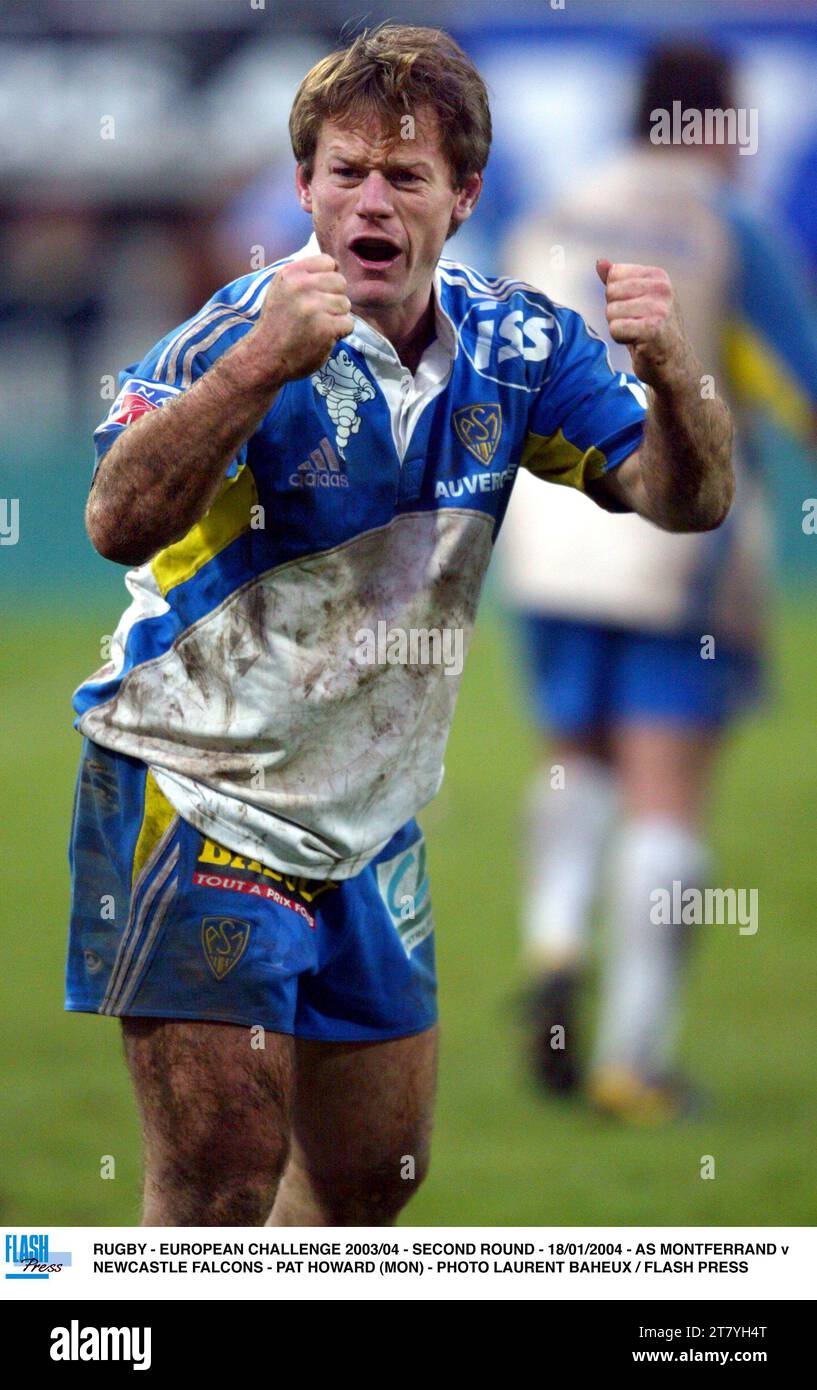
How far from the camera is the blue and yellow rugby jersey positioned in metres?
2.35

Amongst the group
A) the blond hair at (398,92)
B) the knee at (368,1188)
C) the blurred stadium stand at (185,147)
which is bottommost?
the knee at (368,1188)

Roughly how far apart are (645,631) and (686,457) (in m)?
2.28

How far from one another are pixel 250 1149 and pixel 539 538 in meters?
2.77

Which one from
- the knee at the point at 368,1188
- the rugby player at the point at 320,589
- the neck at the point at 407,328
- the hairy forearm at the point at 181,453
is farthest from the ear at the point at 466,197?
the knee at the point at 368,1188

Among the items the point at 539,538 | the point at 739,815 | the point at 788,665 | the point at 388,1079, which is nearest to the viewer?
the point at 388,1079

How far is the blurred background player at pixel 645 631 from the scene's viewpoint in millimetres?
4336

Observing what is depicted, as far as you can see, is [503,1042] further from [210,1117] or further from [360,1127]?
[210,1117]

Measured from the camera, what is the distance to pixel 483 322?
2.48 m

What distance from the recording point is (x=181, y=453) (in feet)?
6.82

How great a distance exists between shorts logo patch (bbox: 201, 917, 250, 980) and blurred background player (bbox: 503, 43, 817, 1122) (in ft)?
6.55

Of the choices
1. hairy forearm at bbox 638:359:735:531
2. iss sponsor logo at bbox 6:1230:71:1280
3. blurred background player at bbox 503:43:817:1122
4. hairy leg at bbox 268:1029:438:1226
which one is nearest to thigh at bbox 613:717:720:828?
blurred background player at bbox 503:43:817:1122

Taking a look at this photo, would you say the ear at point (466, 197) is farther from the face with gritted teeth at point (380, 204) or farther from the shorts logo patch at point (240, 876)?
the shorts logo patch at point (240, 876)
